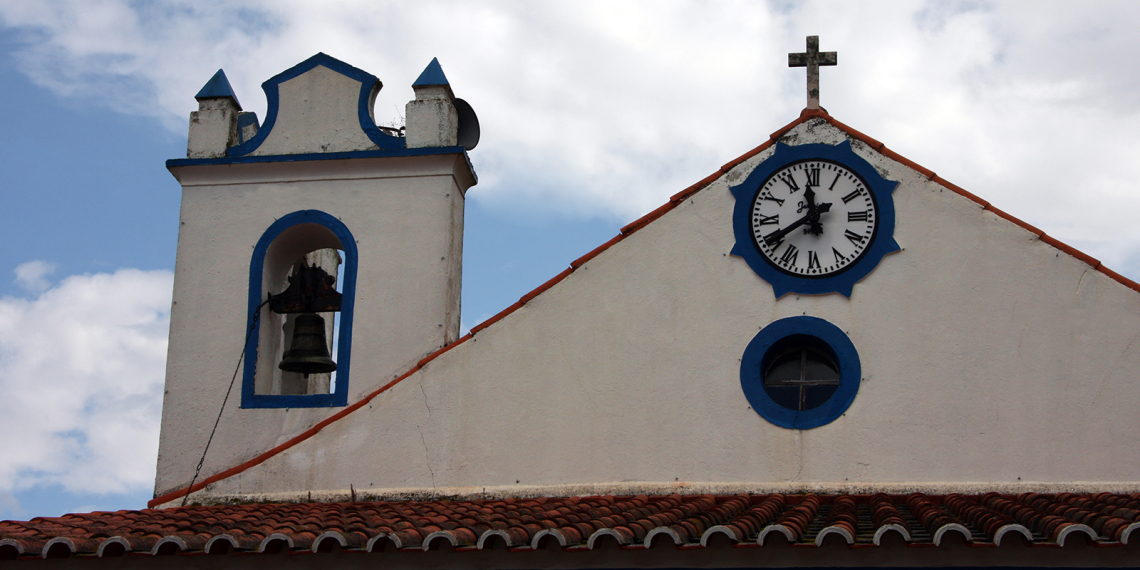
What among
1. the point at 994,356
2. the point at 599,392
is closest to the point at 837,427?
the point at 994,356

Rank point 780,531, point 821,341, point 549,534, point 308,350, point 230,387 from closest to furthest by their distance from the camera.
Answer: point 780,531 → point 549,534 → point 821,341 → point 230,387 → point 308,350

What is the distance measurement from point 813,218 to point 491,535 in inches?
154

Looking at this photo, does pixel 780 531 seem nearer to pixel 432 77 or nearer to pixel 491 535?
pixel 491 535

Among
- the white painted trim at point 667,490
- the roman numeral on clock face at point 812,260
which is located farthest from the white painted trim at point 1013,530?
the roman numeral on clock face at point 812,260

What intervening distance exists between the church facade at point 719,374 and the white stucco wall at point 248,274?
0.08ft

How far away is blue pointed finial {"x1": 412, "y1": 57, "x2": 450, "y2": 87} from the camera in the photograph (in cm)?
1048

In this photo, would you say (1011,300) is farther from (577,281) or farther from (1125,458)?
(577,281)

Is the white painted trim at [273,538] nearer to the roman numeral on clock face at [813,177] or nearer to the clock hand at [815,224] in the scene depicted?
the clock hand at [815,224]

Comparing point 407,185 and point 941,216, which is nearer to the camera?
point 941,216

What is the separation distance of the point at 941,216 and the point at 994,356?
1.14m

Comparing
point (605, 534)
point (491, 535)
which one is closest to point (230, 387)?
point (491, 535)

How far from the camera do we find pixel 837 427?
8484 millimetres

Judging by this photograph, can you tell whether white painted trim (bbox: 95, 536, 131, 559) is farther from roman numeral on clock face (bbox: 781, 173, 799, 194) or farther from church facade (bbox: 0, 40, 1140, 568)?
roman numeral on clock face (bbox: 781, 173, 799, 194)

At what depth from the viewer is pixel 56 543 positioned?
21.8 ft
